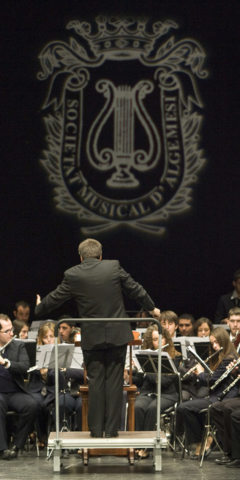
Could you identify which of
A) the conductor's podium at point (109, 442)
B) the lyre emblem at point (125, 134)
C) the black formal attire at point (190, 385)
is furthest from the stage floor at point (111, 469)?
the lyre emblem at point (125, 134)

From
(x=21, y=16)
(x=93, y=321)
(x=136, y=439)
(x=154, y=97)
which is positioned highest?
(x=21, y=16)

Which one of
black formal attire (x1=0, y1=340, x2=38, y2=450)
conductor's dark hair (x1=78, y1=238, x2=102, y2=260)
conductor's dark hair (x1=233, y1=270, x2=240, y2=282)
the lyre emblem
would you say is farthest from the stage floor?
the lyre emblem

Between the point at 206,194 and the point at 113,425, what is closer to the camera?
the point at 113,425

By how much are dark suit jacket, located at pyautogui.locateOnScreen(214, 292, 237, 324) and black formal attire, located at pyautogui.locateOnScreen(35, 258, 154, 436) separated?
4.70 meters

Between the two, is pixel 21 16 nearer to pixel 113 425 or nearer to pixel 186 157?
pixel 186 157

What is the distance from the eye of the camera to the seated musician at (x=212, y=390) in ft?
21.6

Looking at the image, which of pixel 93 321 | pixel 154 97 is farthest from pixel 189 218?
pixel 93 321

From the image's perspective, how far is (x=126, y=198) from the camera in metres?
10.6

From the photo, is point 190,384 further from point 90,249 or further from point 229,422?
point 90,249

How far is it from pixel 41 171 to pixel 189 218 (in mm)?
2191

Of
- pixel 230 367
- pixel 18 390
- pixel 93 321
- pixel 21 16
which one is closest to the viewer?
pixel 93 321

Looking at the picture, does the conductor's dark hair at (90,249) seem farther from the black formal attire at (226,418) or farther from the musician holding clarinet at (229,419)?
the black formal attire at (226,418)

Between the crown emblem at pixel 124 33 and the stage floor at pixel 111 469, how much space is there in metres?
6.05

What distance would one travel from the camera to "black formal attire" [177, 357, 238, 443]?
21.6 feet
